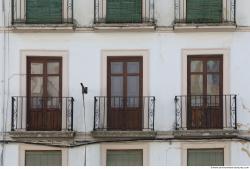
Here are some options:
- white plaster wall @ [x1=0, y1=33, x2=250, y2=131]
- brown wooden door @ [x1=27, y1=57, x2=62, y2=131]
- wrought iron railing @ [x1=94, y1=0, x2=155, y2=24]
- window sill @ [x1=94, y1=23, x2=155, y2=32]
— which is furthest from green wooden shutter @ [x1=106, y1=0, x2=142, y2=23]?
brown wooden door @ [x1=27, y1=57, x2=62, y2=131]

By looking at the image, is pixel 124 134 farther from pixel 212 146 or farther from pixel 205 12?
pixel 205 12

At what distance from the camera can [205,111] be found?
16.7m

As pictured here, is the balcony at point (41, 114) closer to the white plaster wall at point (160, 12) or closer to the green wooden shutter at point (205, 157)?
the white plaster wall at point (160, 12)

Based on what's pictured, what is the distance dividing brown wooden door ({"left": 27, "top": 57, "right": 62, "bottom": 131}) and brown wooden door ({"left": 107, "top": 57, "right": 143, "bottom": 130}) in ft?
4.09

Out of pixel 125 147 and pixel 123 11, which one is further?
pixel 123 11

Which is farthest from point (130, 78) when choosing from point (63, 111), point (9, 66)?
point (9, 66)

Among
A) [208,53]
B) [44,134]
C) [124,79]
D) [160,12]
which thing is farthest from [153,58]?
[44,134]

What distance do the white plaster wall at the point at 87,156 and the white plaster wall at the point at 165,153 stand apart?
1.28 m

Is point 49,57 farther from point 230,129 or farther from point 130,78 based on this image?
point 230,129

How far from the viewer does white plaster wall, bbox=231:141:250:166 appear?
16594mm

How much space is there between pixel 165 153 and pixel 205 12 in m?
3.57

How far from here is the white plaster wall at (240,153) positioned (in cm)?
1659

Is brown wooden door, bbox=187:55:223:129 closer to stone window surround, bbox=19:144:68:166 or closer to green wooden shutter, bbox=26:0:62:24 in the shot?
stone window surround, bbox=19:144:68:166

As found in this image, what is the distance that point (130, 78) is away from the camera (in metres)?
16.8
